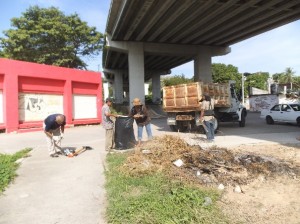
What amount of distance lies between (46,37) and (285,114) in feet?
94.5

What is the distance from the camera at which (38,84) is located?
62.4ft

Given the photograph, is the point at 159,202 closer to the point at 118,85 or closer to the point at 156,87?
the point at 118,85

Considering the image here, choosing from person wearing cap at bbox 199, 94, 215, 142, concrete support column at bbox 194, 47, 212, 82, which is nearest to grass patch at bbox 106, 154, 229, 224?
person wearing cap at bbox 199, 94, 215, 142

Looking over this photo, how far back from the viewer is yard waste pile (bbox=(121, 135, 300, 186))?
19.7 ft

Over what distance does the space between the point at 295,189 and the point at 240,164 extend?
4.47ft

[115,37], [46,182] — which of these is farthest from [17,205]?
[115,37]

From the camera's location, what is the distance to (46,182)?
6.82 meters

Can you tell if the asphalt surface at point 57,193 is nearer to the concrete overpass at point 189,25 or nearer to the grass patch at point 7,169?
the grass patch at point 7,169

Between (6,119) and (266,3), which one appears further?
(266,3)

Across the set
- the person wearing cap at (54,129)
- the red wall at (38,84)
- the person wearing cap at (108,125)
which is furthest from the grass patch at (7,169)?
the red wall at (38,84)

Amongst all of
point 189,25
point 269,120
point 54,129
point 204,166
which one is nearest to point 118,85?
point 189,25

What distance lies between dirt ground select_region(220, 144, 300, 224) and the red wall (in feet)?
48.2

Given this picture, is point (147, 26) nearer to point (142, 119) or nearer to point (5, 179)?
point (142, 119)

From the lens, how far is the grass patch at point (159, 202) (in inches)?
172
